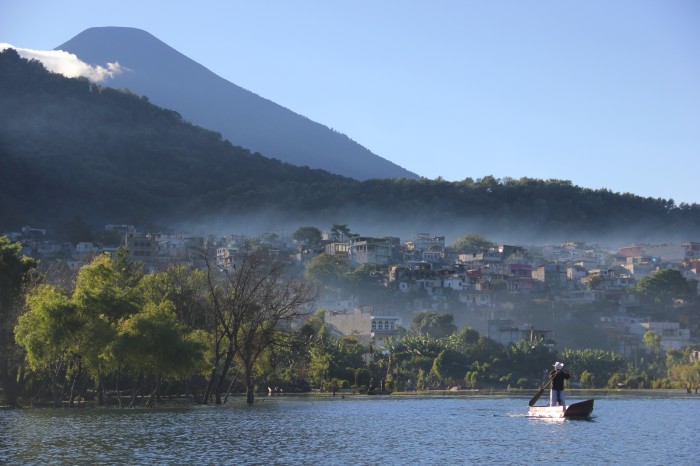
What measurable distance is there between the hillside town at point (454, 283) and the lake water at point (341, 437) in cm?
6010

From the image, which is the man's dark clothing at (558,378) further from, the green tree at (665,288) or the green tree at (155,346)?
the green tree at (665,288)

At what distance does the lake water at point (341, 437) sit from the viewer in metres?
30.5

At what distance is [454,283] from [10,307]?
10471cm

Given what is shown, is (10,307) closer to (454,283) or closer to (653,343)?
(653,343)

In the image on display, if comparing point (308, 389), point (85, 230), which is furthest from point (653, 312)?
point (85, 230)

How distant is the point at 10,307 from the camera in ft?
178

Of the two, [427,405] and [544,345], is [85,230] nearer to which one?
[544,345]

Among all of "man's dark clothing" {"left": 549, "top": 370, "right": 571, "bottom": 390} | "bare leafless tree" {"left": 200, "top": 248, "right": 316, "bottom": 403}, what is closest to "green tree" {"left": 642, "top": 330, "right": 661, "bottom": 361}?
"bare leafless tree" {"left": 200, "top": 248, "right": 316, "bottom": 403}

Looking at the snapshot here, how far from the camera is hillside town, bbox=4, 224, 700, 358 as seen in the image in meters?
123

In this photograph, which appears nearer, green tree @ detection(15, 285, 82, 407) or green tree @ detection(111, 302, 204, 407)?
green tree @ detection(15, 285, 82, 407)

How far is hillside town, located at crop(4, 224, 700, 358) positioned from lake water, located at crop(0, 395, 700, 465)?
2366 inches

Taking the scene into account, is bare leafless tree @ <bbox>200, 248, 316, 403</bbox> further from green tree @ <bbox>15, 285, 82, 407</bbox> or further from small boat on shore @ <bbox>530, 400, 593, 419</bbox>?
small boat on shore @ <bbox>530, 400, 593, 419</bbox>

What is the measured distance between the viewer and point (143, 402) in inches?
2384

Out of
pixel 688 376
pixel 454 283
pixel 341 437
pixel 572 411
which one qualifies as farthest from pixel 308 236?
pixel 341 437
